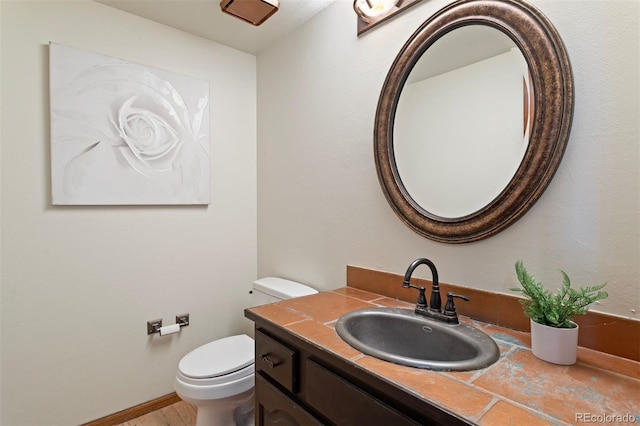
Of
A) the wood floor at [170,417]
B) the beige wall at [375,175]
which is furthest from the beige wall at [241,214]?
the wood floor at [170,417]

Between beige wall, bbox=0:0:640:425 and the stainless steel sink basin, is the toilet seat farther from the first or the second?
the stainless steel sink basin

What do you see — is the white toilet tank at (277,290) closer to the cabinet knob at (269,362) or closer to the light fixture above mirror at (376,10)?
the cabinet knob at (269,362)

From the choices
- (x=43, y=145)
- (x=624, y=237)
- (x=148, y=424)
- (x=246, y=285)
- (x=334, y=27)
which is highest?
(x=334, y=27)

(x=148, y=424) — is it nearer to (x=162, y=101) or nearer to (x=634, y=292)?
(x=162, y=101)

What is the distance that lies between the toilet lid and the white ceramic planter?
132 cm

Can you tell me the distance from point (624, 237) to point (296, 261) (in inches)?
59.8

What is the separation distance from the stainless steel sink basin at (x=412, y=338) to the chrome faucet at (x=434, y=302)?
2cm

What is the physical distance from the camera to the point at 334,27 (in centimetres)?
168

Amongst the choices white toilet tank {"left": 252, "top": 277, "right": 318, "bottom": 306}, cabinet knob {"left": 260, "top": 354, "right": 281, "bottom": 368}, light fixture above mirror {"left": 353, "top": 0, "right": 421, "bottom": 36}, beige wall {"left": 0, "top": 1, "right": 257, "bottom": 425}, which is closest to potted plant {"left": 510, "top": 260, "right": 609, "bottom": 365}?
cabinet knob {"left": 260, "top": 354, "right": 281, "bottom": 368}

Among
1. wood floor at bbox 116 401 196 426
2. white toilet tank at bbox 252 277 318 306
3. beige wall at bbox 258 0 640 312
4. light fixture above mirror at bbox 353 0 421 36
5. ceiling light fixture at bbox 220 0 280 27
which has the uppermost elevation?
ceiling light fixture at bbox 220 0 280 27

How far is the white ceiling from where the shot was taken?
5.65ft

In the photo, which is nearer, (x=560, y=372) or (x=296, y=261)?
(x=560, y=372)

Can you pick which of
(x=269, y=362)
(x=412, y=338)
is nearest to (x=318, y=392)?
(x=269, y=362)

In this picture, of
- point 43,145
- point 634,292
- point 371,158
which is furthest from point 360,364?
point 43,145
